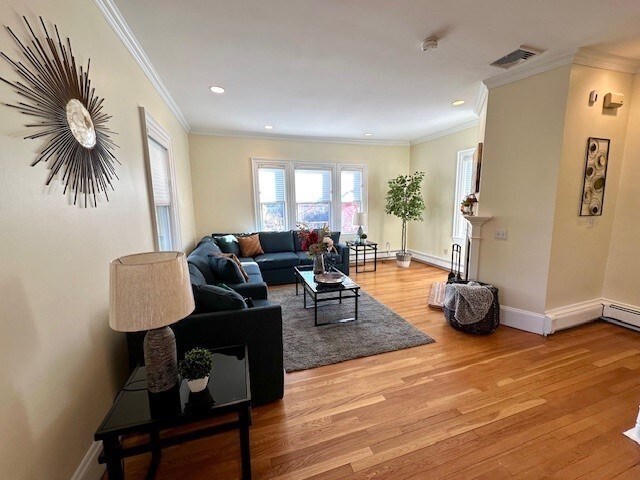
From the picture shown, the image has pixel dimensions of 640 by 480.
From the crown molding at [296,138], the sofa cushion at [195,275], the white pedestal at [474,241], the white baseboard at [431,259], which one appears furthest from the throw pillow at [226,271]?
the white baseboard at [431,259]

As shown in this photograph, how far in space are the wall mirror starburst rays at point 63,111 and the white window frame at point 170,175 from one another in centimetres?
77

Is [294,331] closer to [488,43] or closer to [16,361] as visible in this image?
[16,361]

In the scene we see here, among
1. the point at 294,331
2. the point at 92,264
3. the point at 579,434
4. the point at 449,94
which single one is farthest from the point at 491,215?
the point at 92,264

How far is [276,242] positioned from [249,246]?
1.74 ft

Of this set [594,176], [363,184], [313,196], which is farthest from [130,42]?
[363,184]

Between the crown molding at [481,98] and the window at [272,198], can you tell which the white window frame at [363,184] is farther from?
the crown molding at [481,98]

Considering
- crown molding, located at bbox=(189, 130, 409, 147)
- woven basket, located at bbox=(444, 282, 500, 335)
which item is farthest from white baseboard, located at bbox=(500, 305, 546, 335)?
crown molding, located at bbox=(189, 130, 409, 147)

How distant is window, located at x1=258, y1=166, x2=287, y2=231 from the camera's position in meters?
5.36

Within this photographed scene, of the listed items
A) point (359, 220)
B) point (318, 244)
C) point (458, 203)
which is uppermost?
point (458, 203)

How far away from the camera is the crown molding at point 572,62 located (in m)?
2.42

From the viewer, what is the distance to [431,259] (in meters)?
5.67

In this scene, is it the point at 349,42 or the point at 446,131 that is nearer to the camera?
the point at 349,42

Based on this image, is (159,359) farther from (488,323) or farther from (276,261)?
(276,261)

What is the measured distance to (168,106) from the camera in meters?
3.37
